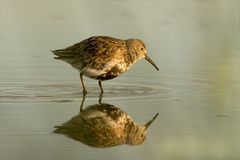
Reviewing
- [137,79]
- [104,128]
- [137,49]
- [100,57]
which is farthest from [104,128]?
[137,49]

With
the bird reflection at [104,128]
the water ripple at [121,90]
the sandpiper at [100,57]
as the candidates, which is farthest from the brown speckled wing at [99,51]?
the bird reflection at [104,128]

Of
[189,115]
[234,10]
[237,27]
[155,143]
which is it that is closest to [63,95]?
[189,115]

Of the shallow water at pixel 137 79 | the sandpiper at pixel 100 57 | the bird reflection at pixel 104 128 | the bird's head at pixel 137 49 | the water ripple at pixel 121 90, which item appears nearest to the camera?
the shallow water at pixel 137 79

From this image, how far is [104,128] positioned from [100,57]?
3.30 metres

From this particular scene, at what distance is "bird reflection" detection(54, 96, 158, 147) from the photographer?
377 inches

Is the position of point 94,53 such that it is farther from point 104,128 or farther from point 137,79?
point 104,128

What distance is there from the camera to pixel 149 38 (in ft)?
53.6

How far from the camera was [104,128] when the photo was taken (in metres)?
10.2

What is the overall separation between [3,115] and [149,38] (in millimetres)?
5897

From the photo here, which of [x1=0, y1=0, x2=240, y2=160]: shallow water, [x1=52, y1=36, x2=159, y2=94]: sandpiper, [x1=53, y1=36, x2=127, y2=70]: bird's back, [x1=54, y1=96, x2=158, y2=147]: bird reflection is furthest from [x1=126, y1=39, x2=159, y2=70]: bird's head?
[x1=54, y1=96, x2=158, y2=147]: bird reflection

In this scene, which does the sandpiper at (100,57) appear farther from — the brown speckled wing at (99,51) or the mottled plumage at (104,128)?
the mottled plumage at (104,128)

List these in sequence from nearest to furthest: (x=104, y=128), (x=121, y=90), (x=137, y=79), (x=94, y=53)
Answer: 1. (x=104, y=128)
2. (x=121, y=90)
3. (x=94, y=53)
4. (x=137, y=79)

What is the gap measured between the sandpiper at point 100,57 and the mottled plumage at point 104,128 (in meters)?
2.03

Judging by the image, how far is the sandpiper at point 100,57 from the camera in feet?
43.7
